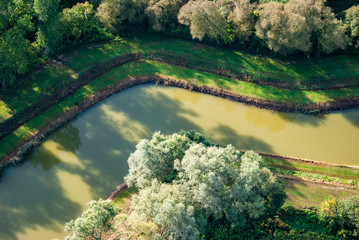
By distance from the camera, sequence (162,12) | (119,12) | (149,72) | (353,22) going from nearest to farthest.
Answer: (353,22), (149,72), (119,12), (162,12)

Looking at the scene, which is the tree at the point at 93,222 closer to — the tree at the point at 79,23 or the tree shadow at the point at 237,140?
the tree shadow at the point at 237,140

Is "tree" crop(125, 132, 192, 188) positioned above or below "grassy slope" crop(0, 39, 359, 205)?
below

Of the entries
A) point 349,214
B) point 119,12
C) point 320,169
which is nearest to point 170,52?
point 119,12

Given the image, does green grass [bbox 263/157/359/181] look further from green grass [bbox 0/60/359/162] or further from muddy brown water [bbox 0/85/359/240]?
green grass [bbox 0/60/359/162]

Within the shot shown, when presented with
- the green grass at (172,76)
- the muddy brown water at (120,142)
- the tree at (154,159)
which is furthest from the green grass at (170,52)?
the tree at (154,159)

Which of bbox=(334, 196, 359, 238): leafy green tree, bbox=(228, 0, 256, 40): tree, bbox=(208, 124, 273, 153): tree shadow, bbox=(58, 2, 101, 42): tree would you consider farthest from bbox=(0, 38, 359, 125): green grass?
bbox=(334, 196, 359, 238): leafy green tree

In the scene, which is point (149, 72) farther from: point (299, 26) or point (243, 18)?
point (299, 26)
